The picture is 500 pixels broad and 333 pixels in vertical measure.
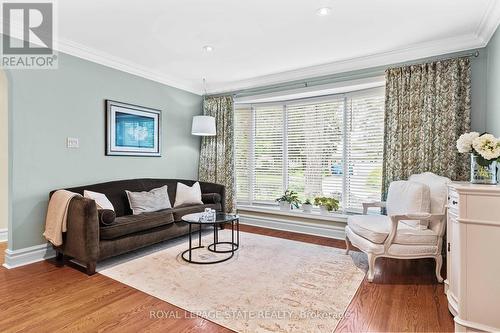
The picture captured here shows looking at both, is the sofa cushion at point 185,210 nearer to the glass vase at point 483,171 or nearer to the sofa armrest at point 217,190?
the sofa armrest at point 217,190

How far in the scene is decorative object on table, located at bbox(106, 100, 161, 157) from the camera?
3864 millimetres

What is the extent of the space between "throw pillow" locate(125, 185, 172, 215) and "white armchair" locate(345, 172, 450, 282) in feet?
8.78

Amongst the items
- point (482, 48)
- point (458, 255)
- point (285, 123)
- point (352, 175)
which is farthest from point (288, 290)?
point (482, 48)

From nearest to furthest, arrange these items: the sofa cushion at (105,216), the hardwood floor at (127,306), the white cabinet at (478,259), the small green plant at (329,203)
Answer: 1. the white cabinet at (478,259)
2. the hardwood floor at (127,306)
3. the sofa cushion at (105,216)
4. the small green plant at (329,203)

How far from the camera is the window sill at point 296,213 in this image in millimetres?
4145

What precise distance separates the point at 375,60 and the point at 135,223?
389 centimetres

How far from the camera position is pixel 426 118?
10.9 ft

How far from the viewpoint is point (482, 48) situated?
3115mm

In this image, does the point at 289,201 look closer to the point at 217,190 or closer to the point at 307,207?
the point at 307,207

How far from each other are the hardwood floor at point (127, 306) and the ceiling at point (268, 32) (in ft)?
8.83

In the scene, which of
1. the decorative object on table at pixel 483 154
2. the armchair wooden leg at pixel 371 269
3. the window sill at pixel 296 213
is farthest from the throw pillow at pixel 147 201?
the decorative object on table at pixel 483 154

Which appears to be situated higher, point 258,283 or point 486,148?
point 486,148

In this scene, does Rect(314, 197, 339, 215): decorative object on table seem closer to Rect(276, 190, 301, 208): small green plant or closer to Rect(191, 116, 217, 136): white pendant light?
Rect(276, 190, 301, 208): small green plant

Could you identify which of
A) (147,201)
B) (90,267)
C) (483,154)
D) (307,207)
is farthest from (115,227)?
(483,154)
